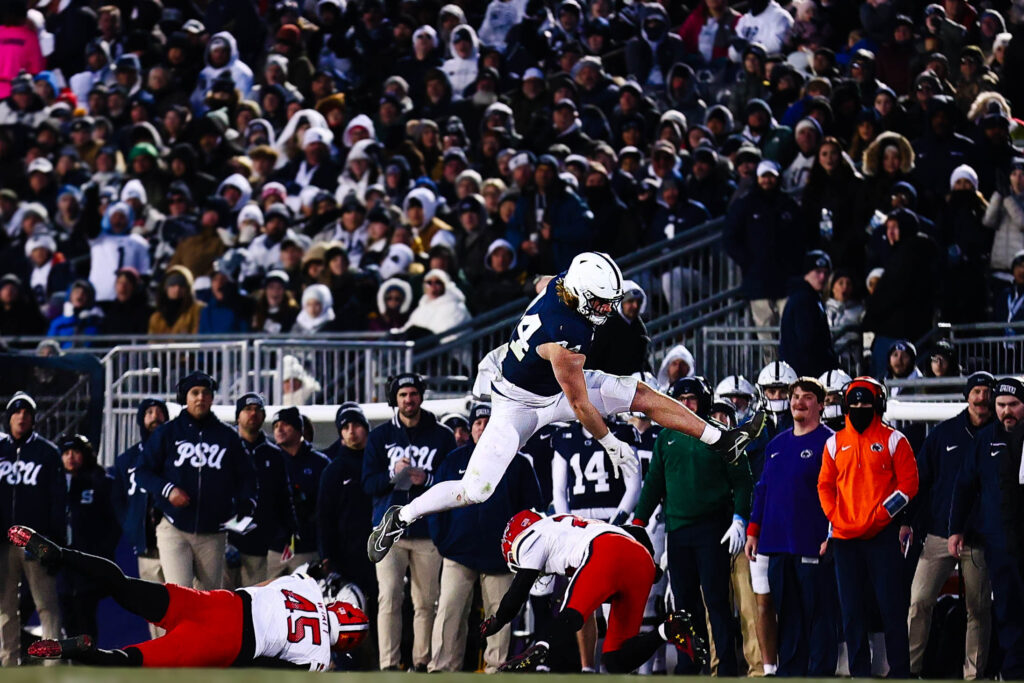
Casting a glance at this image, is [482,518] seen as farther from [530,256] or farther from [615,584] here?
[530,256]

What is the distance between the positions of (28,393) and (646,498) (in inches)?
219

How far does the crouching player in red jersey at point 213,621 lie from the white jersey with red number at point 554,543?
1.20m

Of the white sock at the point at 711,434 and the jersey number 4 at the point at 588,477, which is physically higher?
the white sock at the point at 711,434

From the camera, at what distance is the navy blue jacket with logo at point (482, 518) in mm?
12641

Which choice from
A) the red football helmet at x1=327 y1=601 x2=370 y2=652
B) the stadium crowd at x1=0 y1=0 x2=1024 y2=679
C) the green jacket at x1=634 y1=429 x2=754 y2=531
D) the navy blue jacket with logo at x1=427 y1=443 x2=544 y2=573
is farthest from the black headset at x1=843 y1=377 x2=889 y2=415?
the red football helmet at x1=327 y1=601 x2=370 y2=652

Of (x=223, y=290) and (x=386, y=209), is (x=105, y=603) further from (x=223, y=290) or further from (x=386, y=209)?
(x=386, y=209)

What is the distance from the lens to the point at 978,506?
12.0 metres

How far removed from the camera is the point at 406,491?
12.9 metres

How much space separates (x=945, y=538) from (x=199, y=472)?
16.7 feet

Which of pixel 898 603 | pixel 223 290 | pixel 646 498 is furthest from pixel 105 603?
pixel 898 603

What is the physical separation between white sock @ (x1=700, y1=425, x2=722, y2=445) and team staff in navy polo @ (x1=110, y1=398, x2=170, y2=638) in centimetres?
472

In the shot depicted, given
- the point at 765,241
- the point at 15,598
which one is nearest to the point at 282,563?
the point at 15,598

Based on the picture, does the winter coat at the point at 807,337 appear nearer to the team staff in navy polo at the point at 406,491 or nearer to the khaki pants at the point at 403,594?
the team staff in navy polo at the point at 406,491

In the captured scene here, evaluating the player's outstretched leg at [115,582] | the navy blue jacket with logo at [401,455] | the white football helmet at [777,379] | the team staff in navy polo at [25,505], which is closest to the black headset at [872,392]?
the white football helmet at [777,379]
